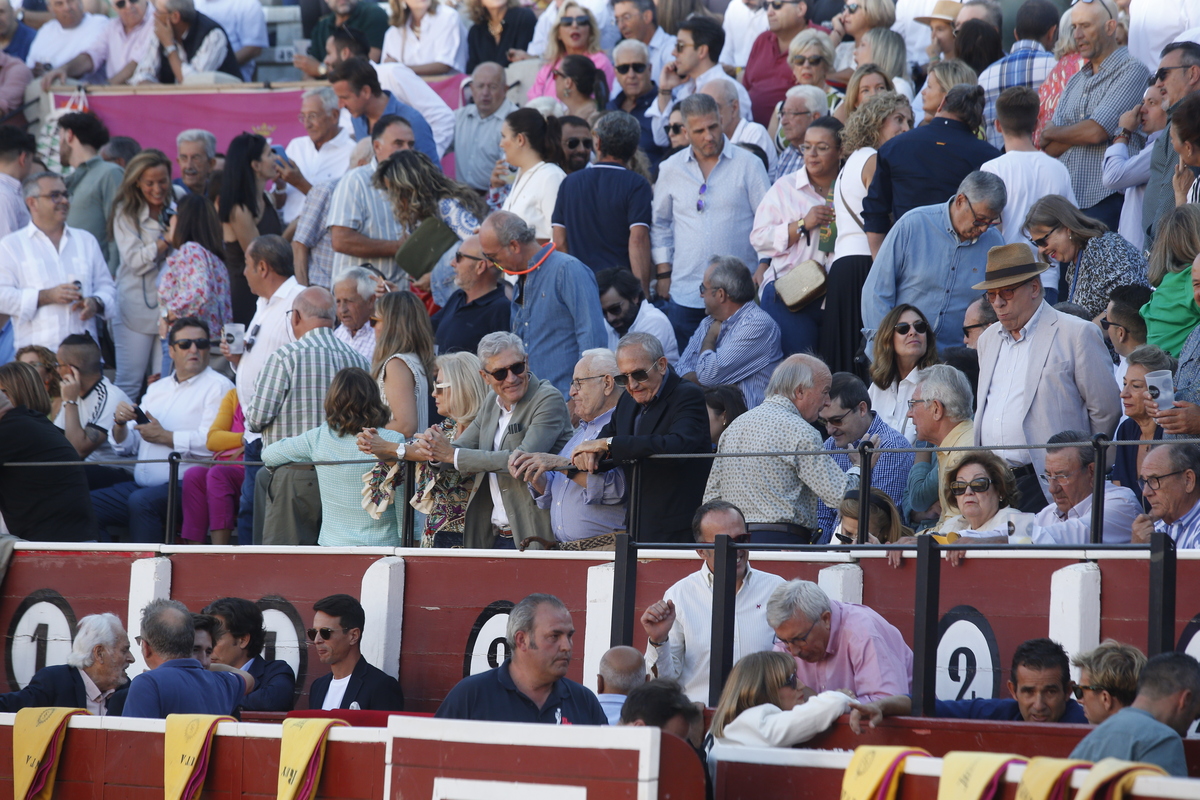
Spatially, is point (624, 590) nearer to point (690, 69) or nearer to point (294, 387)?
point (294, 387)

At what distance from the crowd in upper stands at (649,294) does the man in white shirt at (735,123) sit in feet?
0.12

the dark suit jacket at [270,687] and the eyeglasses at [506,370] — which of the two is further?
the dark suit jacket at [270,687]

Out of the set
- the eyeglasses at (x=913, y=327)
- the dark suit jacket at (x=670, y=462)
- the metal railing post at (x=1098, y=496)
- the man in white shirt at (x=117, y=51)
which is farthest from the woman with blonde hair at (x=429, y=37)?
the metal railing post at (x=1098, y=496)

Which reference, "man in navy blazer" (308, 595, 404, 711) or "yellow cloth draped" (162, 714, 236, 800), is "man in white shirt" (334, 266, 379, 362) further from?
"yellow cloth draped" (162, 714, 236, 800)

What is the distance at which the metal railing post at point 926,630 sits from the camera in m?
6.15

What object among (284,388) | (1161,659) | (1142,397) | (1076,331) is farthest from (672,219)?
(1161,659)

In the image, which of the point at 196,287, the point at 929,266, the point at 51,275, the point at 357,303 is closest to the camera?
the point at 929,266

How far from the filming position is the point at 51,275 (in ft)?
40.4

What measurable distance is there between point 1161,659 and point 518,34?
10.8 meters

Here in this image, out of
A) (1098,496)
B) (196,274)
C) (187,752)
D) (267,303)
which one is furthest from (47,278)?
(1098,496)

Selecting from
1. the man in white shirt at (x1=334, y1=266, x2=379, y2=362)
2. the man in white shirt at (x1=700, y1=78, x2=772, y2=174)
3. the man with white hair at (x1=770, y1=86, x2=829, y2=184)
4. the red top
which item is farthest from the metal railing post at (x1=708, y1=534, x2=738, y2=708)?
the red top

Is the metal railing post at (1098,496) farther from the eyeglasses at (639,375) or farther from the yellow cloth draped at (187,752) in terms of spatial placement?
the yellow cloth draped at (187,752)

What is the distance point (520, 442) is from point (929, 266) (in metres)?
2.57

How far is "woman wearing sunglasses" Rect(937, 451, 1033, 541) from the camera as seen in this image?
7.11m
